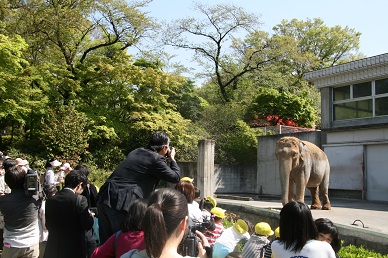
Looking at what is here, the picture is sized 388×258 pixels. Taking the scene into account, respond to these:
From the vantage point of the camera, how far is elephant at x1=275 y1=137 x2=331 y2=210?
1148 cm

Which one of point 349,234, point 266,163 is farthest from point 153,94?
point 349,234

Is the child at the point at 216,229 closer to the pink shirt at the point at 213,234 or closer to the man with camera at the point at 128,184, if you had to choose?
the pink shirt at the point at 213,234

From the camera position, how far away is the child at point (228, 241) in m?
5.41

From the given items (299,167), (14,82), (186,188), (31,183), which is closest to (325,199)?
(299,167)

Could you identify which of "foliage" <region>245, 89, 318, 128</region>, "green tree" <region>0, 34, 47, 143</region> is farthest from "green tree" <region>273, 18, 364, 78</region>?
"green tree" <region>0, 34, 47, 143</region>

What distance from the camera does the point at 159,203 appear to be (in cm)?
270

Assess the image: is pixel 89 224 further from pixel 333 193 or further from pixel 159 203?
pixel 333 193

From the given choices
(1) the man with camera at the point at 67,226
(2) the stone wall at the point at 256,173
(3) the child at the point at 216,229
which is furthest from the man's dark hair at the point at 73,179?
(2) the stone wall at the point at 256,173

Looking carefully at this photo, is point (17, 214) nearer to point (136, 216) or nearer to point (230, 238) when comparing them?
point (230, 238)

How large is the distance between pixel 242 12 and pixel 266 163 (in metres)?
15.3

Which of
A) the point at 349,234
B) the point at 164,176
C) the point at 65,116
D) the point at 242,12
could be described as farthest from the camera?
the point at 242,12

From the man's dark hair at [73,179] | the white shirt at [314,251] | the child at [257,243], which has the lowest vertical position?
the child at [257,243]

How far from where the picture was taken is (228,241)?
552 cm

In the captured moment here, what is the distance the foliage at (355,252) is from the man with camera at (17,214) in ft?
13.6
